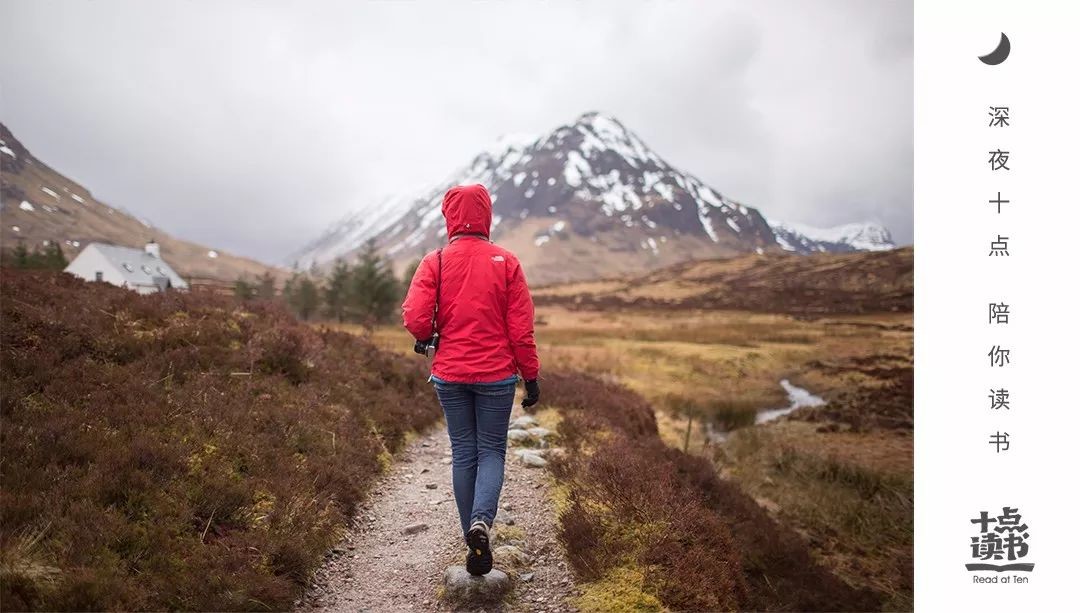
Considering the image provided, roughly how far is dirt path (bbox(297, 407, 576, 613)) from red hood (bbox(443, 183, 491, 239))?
334 cm

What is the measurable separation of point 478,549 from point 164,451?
10.8 ft

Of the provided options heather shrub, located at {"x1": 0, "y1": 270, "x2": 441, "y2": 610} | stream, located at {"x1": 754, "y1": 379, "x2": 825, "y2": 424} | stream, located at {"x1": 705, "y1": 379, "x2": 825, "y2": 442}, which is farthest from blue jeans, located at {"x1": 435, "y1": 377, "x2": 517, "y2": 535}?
stream, located at {"x1": 754, "y1": 379, "x2": 825, "y2": 424}

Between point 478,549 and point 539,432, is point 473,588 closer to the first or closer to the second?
point 478,549

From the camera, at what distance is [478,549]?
470 cm

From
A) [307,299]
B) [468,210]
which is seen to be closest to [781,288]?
[307,299]

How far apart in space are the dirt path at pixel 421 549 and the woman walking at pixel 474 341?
732mm

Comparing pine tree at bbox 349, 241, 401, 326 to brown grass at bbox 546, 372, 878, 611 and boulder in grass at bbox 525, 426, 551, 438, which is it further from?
brown grass at bbox 546, 372, 878, 611

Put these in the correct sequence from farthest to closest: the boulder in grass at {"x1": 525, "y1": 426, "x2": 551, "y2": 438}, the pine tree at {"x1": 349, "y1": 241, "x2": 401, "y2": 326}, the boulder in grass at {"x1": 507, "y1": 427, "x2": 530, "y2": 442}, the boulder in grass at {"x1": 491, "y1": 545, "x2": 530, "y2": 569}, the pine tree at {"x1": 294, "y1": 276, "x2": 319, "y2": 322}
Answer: the pine tree at {"x1": 294, "y1": 276, "x2": 319, "y2": 322}, the pine tree at {"x1": 349, "y1": 241, "x2": 401, "y2": 326}, the boulder in grass at {"x1": 525, "y1": 426, "x2": 551, "y2": 438}, the boulder in grass at {"x1": 507, "y1": 427, "x2": 530, "y2": 442}, the boulder in grass at {"x1": 491, "y1": 545, "x2": 530, "y2": 569}

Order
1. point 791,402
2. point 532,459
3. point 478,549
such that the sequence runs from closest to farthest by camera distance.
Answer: point 478,549 < point 532,459 < point 791,402

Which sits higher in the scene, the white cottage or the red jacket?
the white cottage

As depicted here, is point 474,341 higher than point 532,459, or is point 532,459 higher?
point 474,341

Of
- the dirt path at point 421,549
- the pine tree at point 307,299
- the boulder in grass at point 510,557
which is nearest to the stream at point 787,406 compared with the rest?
the dirt path at point 421,549

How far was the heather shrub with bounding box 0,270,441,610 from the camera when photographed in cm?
394
